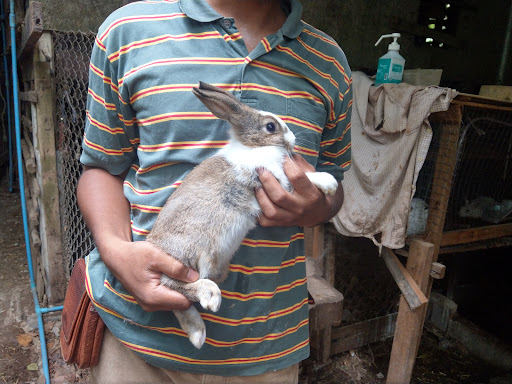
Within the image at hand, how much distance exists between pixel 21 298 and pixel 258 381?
13.8 ft

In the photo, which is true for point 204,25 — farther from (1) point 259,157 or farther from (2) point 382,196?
(2) point 382,196

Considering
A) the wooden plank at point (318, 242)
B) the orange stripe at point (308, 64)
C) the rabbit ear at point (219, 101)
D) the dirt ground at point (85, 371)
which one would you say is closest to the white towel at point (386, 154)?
the wooden plank at point (318, 242)

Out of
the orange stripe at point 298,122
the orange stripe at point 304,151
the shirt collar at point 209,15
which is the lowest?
the orange stripe at point 304,151

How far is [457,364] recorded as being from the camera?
452cm

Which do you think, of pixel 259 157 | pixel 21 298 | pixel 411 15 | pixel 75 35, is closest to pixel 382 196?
pixel 259 157

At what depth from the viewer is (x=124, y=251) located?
4.10ft

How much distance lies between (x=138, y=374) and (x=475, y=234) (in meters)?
3.63

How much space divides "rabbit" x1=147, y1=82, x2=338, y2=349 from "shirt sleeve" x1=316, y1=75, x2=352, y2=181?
225 mm

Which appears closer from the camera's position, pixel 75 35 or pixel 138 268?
pixel 138 268

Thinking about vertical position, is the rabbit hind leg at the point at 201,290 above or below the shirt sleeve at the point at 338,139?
below

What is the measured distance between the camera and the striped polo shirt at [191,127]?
1.26 metres

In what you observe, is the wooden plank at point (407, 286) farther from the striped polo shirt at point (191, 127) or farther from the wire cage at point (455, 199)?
the striped polo shirt at point (191, 127)

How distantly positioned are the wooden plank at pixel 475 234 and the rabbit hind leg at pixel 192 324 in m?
3.02

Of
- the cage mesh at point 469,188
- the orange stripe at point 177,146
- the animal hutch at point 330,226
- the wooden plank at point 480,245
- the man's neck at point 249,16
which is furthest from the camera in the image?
the cage mesh at point 469,188
